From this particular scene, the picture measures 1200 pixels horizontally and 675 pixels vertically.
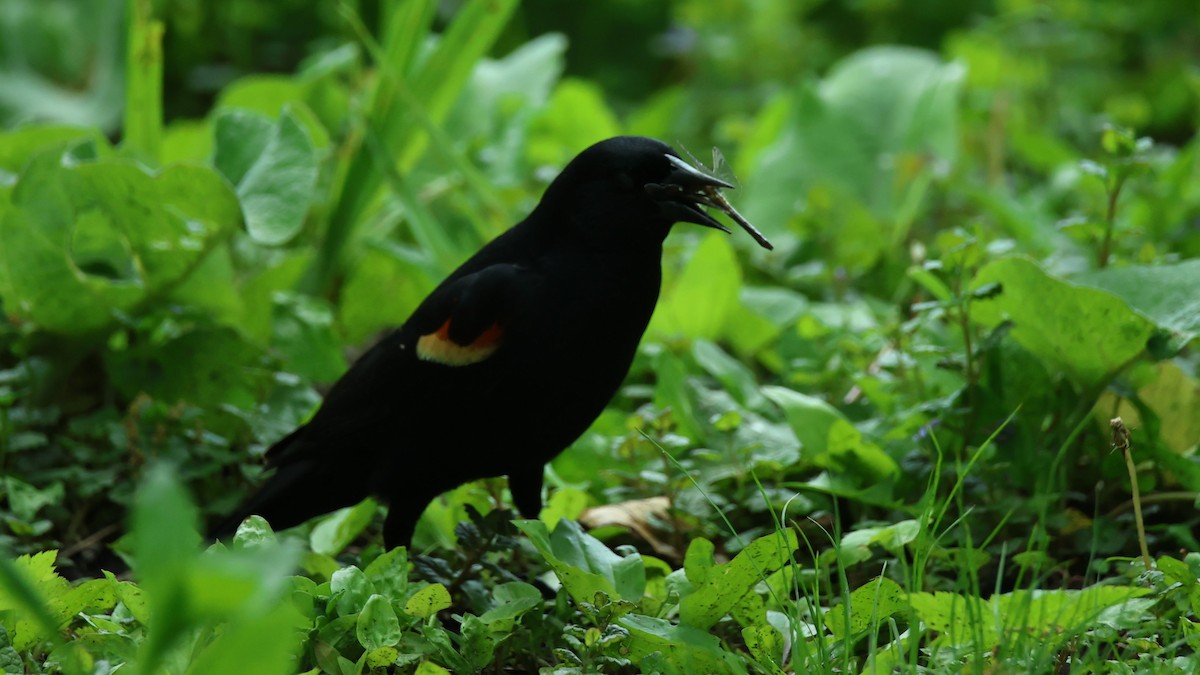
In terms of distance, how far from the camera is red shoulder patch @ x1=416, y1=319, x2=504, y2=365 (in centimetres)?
221

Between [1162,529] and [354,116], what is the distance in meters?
2.52

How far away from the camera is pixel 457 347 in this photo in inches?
88.1

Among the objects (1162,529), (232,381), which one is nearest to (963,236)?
(1162,529)

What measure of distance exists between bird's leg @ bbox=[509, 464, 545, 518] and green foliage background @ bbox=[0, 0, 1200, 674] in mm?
55

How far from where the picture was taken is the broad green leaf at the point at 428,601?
189 cm

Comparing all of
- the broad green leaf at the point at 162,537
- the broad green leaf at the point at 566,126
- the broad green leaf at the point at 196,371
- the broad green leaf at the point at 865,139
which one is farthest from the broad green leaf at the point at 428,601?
the broad green leaf at the point at 566,126

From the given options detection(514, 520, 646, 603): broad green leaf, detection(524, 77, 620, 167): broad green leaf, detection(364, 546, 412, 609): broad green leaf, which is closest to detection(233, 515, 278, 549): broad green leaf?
detection(364, 546, 412, 609): broad green leaf

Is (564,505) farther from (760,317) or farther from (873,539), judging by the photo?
(760,317)

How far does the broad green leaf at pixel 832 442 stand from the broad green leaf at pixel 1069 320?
0.34 m

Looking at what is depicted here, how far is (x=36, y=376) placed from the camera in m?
2.84

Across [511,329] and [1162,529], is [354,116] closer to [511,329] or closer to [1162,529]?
[511,329]

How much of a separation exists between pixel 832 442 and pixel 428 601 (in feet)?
2.98

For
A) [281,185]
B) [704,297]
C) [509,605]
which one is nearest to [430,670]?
[509,605]

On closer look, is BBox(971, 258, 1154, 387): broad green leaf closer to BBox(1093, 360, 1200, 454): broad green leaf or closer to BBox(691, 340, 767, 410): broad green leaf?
BBox(1093, 360, 1200, 454): broad green leaf
